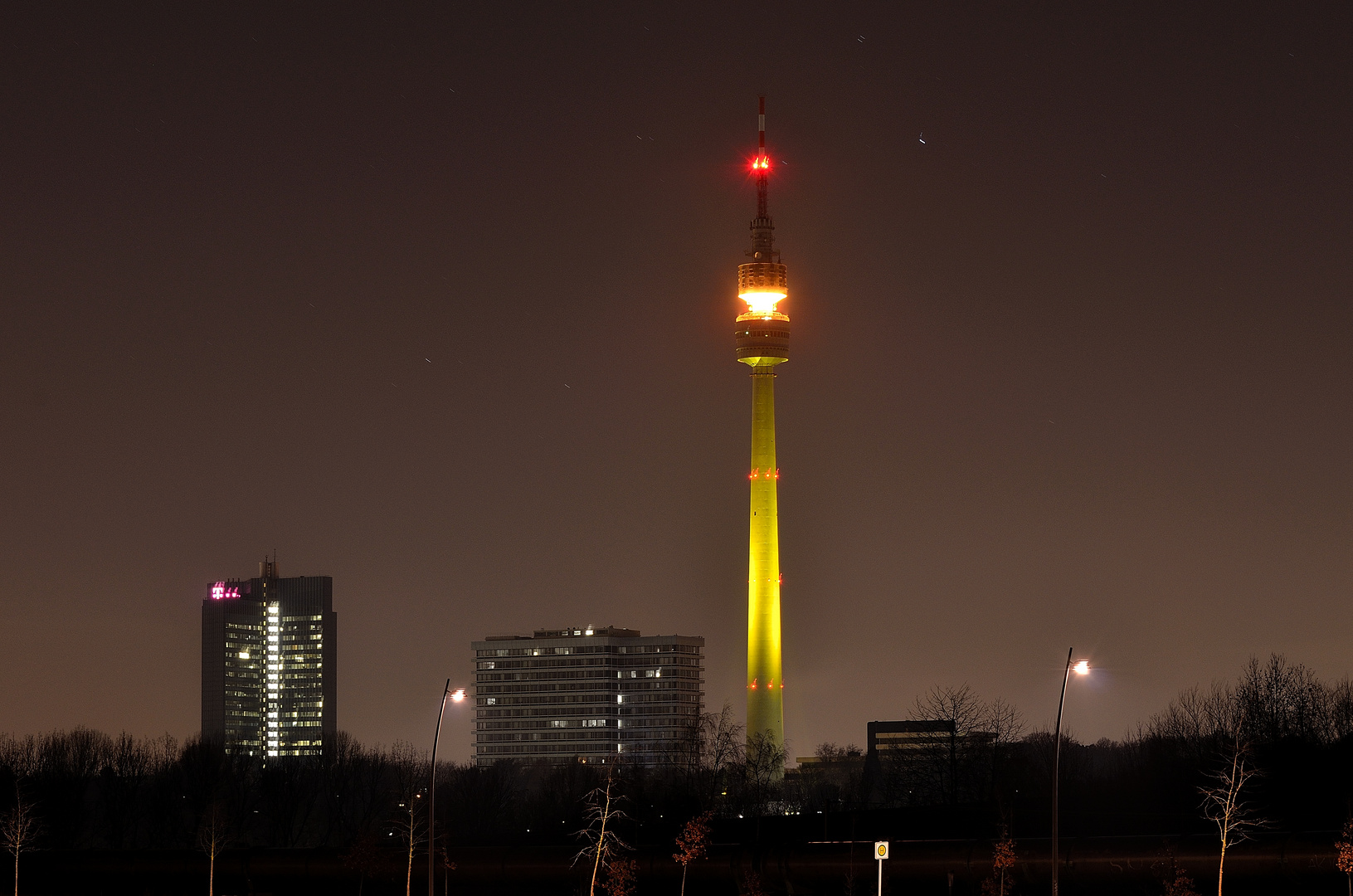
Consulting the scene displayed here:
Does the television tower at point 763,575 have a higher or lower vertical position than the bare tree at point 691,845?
higher

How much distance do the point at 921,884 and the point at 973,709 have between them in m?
80.5

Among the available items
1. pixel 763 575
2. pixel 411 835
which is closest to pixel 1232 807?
pixel 411 835

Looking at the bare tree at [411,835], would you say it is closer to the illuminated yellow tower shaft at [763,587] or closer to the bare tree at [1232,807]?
the bare tree at [1232,807]

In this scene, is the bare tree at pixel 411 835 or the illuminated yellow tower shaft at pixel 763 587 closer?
the bare tree at pixel 411 835

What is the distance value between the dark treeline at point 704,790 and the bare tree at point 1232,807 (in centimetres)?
312

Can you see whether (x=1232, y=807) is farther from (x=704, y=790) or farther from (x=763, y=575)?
(x=763, y=575)

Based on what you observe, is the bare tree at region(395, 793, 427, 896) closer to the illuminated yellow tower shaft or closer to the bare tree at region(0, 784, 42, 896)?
the bare tree at region(0, 784, 42, 896)

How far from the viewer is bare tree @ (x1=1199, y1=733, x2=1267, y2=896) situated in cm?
6075

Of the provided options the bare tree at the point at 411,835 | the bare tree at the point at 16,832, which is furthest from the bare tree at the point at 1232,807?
the bare tree at the point at 16,832

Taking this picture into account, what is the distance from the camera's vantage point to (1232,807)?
62.3 metres

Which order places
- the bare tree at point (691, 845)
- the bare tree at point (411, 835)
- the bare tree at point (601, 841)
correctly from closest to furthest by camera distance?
1. the bare tree at point (601, 841)
2. the bare tree at point (691, 845)
3. the bare tree at point (411, 835)

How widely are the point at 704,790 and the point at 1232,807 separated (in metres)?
75.0

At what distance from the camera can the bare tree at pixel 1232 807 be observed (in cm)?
6075

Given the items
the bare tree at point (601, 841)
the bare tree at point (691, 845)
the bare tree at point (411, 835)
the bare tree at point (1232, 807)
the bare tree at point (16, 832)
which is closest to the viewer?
the bare tree at point (1232, 807)
